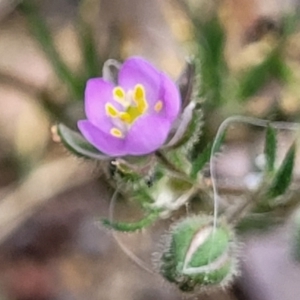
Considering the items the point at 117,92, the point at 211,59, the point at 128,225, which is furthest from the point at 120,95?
the point at 211,59

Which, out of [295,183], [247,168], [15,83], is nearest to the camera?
[295,183]

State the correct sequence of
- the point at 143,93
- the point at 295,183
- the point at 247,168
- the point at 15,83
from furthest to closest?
the point at 15,83, the point at 247,168, the point at 295,183, the point at 143,93

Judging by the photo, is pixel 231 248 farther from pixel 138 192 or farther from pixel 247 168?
pixel 247 168

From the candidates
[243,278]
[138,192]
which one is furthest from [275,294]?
[138,192]

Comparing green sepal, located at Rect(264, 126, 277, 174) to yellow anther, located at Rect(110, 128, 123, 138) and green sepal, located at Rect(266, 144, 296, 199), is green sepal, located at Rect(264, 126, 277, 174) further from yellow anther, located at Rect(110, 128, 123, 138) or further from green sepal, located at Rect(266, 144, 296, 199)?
yellow anther, located at Rect(110, 128, 123, 138)

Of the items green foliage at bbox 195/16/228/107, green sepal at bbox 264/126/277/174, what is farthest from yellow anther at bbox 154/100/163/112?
green foliage at bbox 195/16/228/107

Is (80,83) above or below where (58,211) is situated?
above

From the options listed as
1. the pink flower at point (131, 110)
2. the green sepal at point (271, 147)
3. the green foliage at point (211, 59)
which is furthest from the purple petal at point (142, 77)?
the green foliage at point (211, 59)
